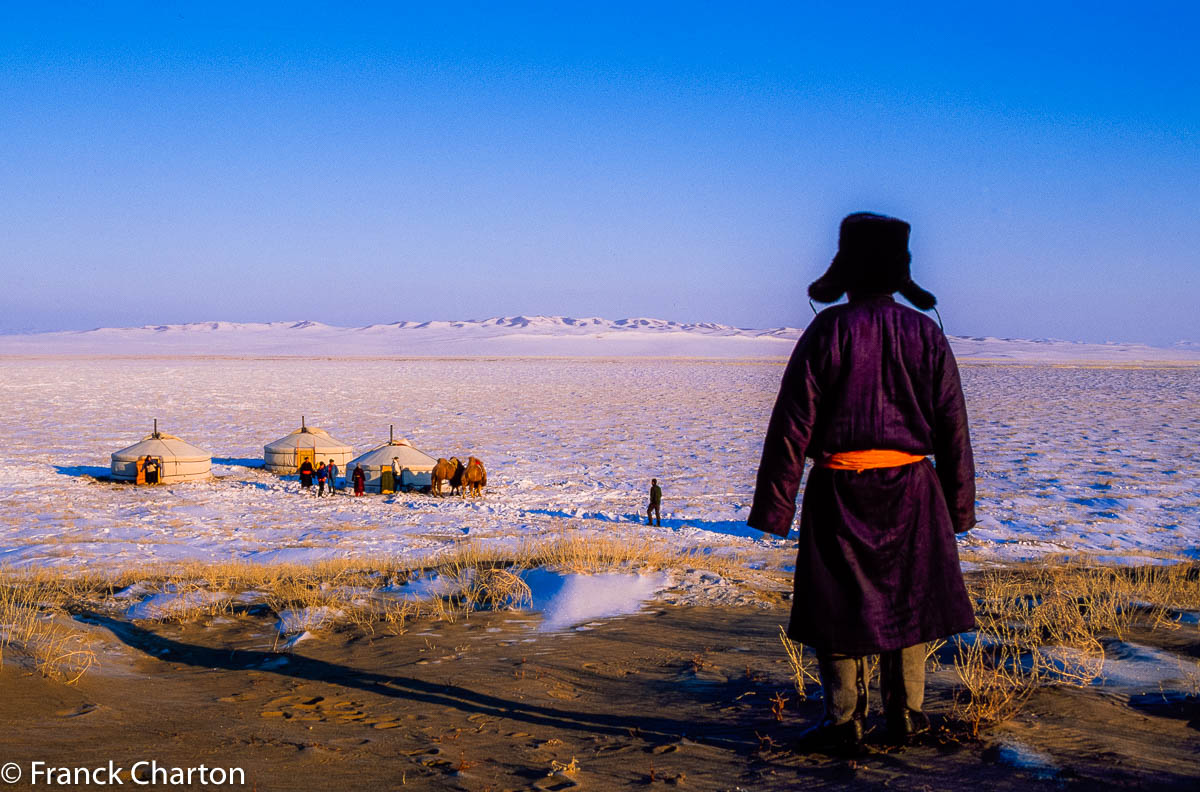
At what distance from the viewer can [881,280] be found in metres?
3.11

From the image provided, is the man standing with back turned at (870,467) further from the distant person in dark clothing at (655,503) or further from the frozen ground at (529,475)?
the distant person in dark clothing at (655,503)

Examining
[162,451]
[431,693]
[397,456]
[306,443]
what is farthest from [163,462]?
[431,693]

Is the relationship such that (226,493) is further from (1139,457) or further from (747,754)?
(1139,457)

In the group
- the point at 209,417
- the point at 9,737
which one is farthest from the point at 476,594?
the point at 209,417

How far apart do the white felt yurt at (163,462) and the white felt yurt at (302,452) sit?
153 centimetres

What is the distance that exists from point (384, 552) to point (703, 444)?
13.1 metres

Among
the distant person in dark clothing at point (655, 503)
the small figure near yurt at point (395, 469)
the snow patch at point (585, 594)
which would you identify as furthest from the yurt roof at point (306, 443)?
the snow patch at point (585, 594)

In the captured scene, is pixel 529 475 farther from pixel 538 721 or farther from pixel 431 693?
pixel 538 721

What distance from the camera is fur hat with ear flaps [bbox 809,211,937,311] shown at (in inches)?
122

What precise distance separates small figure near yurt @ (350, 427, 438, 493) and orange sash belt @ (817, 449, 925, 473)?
15652 mm

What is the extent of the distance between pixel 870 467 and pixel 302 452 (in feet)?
60.5

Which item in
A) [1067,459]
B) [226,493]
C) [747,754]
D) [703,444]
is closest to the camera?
[747,754]

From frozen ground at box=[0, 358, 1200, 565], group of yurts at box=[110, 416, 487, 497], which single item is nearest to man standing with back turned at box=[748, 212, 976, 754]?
frozen ground at box=[0, 358, 1200, 565]

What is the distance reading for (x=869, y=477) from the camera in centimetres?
306
